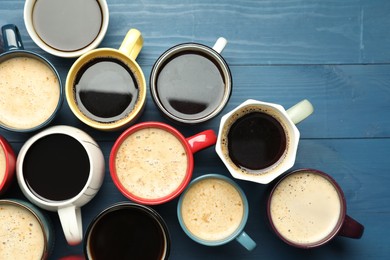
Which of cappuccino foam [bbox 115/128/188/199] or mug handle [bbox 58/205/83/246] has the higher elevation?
cappuccino foam [bbox 115/128/188/199]

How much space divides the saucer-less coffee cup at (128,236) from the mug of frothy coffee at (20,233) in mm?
102

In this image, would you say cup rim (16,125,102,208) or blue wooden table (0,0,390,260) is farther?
blue wooden table (0,0,390,260)

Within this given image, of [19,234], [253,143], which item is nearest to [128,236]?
[19,234]

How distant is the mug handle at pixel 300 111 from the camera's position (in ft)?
3.21

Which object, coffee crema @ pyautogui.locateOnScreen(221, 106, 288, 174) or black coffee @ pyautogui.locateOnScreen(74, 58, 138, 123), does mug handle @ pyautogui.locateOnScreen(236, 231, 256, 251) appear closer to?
coffee crema @ pyautogui.locateOnScreen(221, 106, 288, 174)

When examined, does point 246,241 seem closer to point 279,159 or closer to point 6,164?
point 279,159

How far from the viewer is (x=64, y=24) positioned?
1.02 meters

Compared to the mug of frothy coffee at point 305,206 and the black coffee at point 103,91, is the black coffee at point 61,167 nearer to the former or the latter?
the black coffee at point 103,91

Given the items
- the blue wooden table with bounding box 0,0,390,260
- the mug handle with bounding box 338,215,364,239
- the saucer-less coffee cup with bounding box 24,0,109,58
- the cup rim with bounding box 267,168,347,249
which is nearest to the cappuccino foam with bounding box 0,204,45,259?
the blue wooden table with bounding box 0,0,390,260

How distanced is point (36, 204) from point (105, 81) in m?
0.28

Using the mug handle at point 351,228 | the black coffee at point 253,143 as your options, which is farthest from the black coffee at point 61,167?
the mug handle at point 351,228

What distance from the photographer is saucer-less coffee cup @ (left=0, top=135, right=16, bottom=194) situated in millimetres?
933

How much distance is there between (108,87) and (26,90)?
159 mm

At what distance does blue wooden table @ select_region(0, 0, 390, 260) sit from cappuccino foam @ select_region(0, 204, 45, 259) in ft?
0.69
